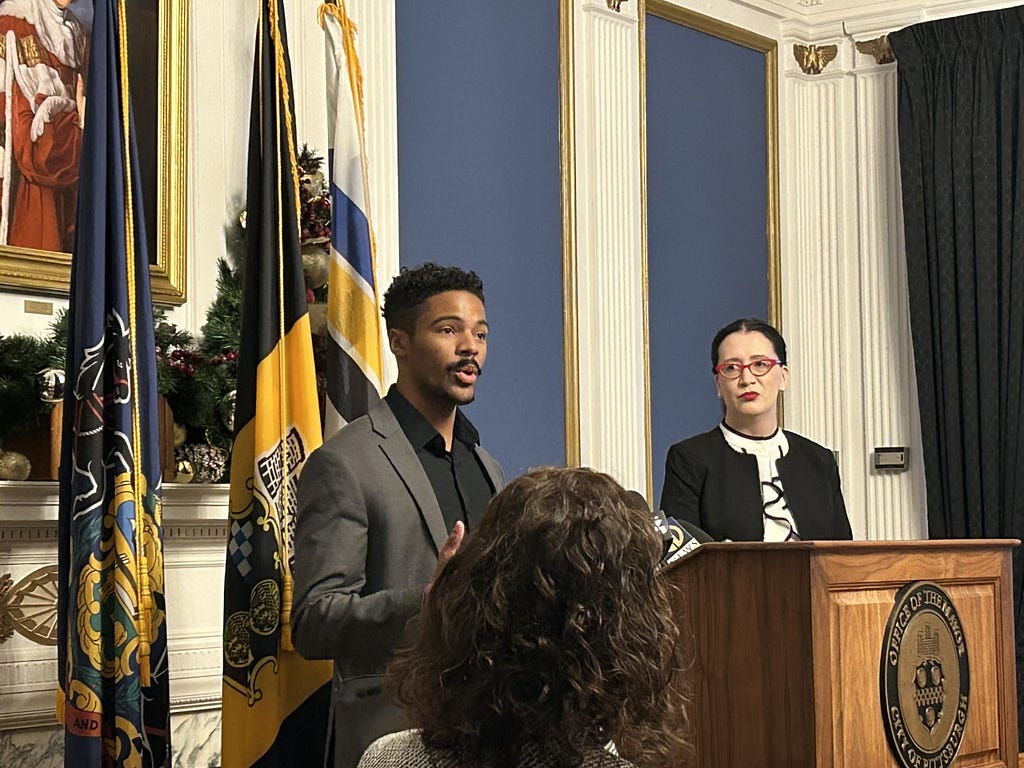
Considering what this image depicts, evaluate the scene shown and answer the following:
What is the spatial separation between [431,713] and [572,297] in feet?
13.9

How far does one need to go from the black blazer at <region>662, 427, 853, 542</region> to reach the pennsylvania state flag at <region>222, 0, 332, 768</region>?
37.4 inches

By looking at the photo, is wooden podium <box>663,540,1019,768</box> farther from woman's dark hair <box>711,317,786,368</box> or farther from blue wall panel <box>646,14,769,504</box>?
blue wall panel <box>646,14,769,504</box>

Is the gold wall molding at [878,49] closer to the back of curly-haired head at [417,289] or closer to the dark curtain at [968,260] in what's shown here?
the dark curtain at [968,260]

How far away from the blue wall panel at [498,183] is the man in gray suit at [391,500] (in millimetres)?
2148

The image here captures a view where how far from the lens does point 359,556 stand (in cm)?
264

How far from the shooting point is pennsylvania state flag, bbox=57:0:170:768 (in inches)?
126

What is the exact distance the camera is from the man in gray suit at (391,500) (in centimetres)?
257

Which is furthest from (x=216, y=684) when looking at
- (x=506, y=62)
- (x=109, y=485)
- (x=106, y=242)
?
(x=506, y=62)

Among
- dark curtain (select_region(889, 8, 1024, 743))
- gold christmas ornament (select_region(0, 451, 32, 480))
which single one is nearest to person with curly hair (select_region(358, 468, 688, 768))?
gold christmas ornament (select_region(0, 451, 32, 480))

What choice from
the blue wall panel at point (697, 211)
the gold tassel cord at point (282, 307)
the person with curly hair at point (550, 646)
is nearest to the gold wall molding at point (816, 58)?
the blue wall panel at point (697, 211)

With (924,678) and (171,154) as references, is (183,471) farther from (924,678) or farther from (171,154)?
(924,678)

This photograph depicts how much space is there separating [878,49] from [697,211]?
1.18m

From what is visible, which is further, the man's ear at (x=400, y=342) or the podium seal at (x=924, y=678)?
the podium seal at (x=924, y=678)

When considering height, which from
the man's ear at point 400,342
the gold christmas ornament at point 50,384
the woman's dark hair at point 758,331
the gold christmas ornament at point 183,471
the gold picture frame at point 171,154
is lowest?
the gold christmas ornament at point 183,471
